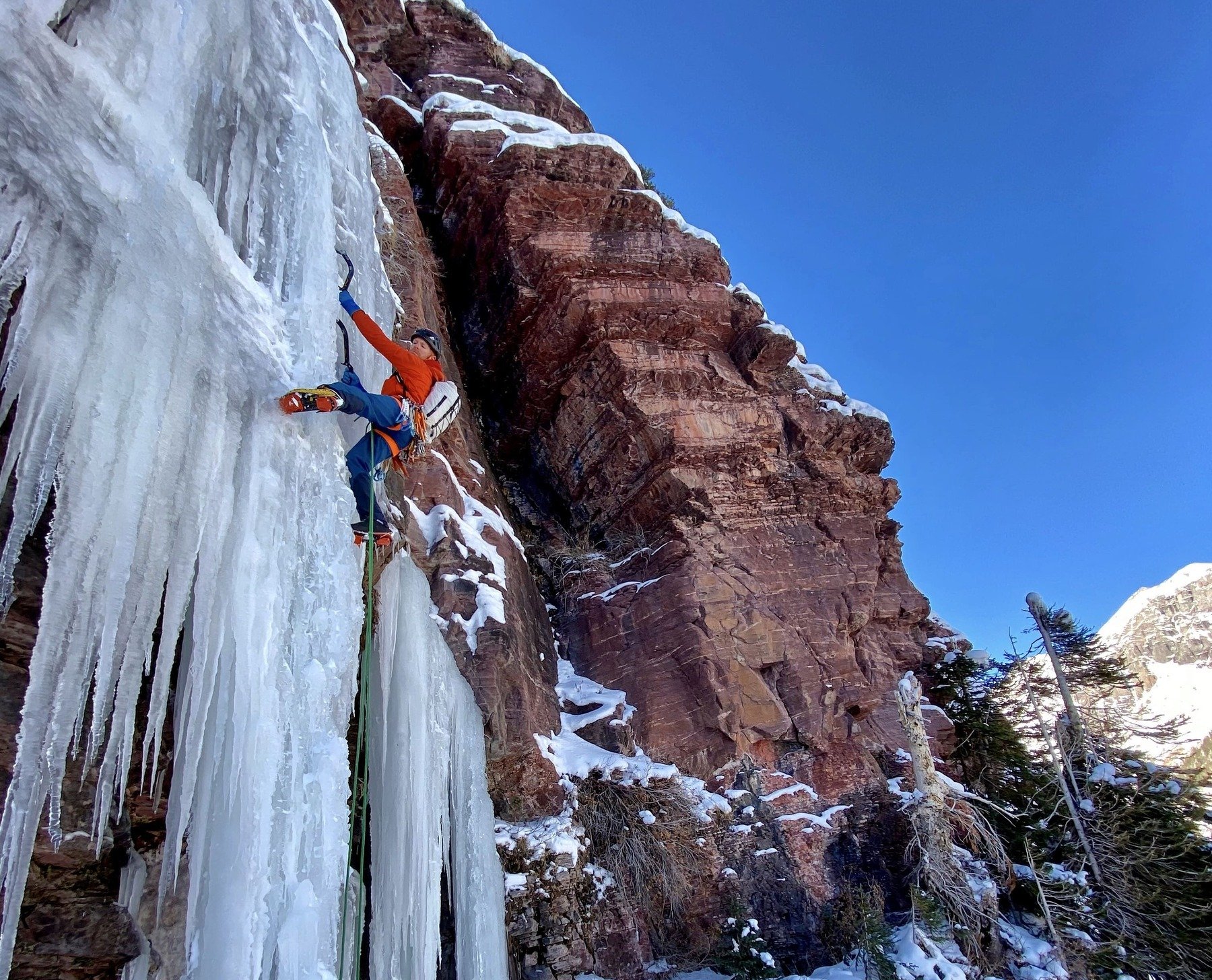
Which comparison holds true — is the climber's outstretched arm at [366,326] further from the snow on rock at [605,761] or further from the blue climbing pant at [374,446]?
the snow on rock at [605,761]

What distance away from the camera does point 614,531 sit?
30.2ft

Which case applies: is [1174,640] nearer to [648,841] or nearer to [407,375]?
[648,841]

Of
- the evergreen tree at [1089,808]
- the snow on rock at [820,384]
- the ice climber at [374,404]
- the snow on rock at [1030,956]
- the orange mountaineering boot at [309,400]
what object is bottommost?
the snow on rock at [1030,956]

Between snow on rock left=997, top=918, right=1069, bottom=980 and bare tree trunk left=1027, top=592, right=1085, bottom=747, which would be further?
bare tree trunk left=1027, top=592, right=1085, bottom=747

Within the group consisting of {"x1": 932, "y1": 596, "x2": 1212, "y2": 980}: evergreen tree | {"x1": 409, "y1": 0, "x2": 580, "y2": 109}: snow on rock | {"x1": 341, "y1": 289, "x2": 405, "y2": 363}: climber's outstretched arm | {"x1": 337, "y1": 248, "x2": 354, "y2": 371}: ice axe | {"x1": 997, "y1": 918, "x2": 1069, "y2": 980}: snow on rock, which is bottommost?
{"x1": 997, "y1": 918, "x2": 1069, "y2": 980}: snow on rock

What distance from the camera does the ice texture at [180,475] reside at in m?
2.85

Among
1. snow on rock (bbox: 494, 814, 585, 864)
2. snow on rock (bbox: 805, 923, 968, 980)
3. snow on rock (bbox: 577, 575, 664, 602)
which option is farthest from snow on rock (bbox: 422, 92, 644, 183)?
snow on rock (bbox: 805, 923, 968, 980)

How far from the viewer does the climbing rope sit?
323cm

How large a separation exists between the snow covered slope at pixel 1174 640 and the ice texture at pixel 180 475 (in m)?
25.9

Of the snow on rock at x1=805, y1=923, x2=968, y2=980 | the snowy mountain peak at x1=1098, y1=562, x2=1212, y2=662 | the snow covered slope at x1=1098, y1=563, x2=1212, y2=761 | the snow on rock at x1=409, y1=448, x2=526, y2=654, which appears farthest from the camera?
the snowy mountain peak at x1=1098, y1=562, x2=1212, y2=662

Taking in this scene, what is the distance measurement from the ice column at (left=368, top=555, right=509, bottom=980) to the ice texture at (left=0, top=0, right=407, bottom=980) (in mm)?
1347

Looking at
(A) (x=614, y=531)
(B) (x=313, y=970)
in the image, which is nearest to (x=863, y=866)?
(A) (x=614, y=531)

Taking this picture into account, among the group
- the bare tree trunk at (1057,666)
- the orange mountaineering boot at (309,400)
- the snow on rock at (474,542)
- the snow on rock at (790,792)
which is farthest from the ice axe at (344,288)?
the bare tree trunk at (1057,666)

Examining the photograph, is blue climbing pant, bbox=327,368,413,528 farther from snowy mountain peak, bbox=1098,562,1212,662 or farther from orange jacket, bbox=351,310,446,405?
snowy mountain peak, bbox=1098,562,1212,662
